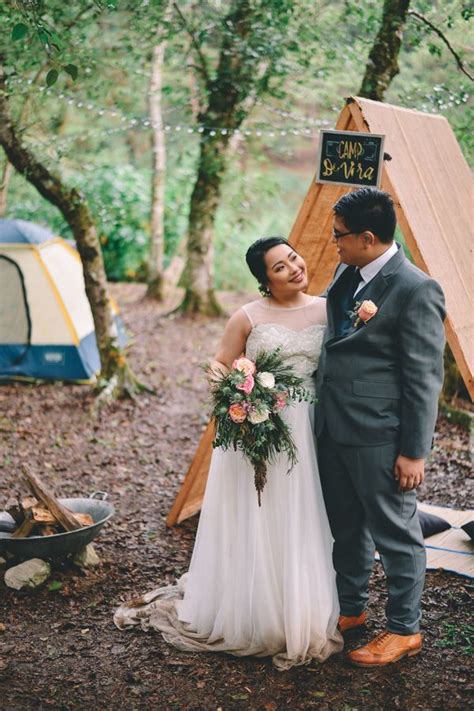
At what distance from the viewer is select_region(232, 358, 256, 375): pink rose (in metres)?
3.46

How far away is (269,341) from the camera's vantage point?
11.9 ft

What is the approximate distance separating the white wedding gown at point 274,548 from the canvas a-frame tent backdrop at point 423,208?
0.64 m

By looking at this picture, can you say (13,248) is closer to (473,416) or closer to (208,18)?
(208,18)

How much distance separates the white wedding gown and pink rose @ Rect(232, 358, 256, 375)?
20cm

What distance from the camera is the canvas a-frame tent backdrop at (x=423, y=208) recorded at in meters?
3.79

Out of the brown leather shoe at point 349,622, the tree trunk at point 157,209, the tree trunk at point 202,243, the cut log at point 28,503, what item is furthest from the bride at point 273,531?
the tree trunk at point 157,209

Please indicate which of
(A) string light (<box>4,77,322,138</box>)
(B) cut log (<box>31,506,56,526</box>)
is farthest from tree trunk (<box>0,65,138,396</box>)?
(B) cut log (<box>31,506,56,526</box>)

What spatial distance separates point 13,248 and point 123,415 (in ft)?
8.68

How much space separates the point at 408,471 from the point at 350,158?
1652 millimetres

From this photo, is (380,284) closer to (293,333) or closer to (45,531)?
(293,333)

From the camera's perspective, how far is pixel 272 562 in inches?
143

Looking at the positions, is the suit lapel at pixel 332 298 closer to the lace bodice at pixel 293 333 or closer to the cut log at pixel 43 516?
the lace bodice at pixel 293 333

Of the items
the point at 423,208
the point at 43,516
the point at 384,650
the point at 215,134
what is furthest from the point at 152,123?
the point at 384,650

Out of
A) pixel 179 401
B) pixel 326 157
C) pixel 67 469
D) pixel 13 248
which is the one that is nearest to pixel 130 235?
pixel 13 248
